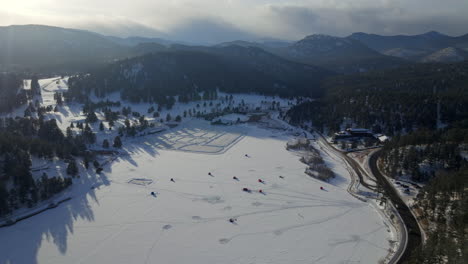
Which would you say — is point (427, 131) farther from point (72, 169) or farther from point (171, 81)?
point (171, 81)

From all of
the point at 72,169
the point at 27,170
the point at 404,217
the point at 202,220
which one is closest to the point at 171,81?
the point at 72,169

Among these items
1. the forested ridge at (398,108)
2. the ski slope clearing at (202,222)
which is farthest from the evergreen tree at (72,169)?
the forested ridge at (398,108)

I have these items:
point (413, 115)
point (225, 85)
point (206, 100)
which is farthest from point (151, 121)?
point (413, 115)

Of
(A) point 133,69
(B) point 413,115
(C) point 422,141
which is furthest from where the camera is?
(A) point 133,69

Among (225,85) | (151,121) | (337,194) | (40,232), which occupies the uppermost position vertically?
(225,85)

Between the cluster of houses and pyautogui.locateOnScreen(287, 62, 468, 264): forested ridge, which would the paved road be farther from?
the cluster of houses

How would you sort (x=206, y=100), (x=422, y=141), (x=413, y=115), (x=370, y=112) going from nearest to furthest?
(x=422, y=141), (x=413, y=115), (x=370, y=112), (x=206, y=100)

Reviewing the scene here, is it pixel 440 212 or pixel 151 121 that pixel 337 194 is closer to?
pixel 440 212
